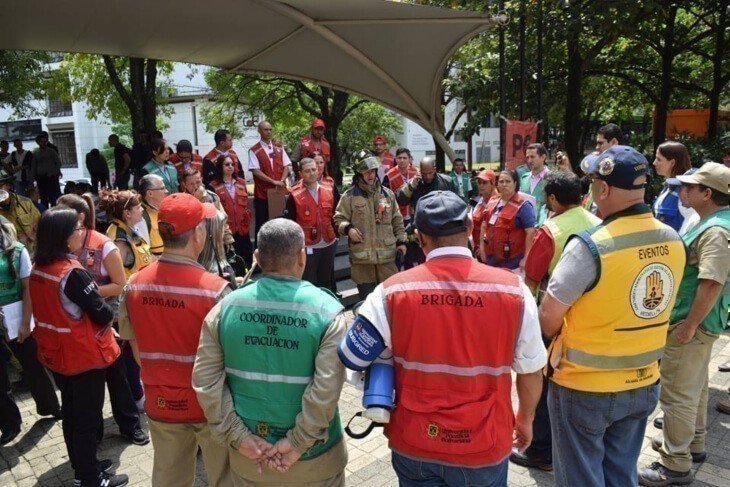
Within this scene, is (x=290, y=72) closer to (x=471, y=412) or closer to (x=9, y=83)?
(x=471, y=412)

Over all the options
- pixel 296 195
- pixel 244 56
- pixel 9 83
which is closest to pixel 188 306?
pixel 296 195

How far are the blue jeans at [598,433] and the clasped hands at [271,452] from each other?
1344 millimetres

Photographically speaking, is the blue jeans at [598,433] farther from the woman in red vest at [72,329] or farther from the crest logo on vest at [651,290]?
the woman in red vest at [72,329]

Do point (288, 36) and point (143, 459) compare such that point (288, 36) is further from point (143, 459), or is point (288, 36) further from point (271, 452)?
point (271, 452)

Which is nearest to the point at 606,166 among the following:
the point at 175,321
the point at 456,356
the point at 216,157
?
the point at 456,356

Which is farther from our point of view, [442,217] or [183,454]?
[183,454]

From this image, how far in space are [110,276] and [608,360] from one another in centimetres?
331

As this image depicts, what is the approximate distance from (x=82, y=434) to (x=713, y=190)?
4.35 meters

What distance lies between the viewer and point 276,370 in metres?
2.33

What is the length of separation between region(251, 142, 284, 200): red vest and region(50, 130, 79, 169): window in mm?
52776

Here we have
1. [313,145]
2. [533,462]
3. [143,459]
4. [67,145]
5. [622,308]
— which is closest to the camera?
[622,308]

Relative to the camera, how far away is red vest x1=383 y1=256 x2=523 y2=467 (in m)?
2.12

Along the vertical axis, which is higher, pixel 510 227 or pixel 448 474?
pixel 510 227

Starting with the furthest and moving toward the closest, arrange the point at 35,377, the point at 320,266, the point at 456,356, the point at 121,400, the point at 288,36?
the point at 288,36 < the point at 320,266 < the point at 35,377 < the point at 121,400 < the point at 456,356
